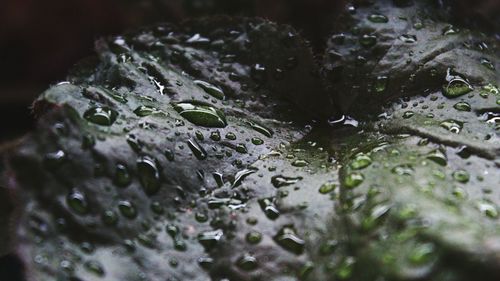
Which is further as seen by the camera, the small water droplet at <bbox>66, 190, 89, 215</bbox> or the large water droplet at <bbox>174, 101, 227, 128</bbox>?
the large water droplet at <bbox>174, 101, 227, 128</bbox>

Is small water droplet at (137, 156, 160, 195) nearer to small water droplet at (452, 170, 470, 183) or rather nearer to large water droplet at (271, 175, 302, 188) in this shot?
large water droplet at (271, 175, 302, 188)

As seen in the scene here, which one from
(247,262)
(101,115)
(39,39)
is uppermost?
(101,115)

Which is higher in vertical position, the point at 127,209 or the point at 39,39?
the point at 127,209

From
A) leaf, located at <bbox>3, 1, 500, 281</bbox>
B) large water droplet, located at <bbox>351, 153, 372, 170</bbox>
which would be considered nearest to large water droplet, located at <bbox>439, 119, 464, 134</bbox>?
leaf, located at <bbox>3, 1, 500, 281</bbox>

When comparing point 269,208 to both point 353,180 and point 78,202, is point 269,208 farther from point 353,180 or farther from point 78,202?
point 78,202

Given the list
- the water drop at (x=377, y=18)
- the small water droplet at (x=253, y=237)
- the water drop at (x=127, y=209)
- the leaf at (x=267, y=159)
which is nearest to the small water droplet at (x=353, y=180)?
the leaf at (x=267, y=159)

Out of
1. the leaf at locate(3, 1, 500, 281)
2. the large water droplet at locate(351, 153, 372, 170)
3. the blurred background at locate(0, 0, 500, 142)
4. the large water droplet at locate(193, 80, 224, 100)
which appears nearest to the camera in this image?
the leaf at locate(3, 1, 500, 281)

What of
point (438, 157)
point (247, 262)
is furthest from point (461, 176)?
point (247, 262)

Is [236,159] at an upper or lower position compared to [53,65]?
upper

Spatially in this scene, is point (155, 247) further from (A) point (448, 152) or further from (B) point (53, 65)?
(B) point (53, 65)

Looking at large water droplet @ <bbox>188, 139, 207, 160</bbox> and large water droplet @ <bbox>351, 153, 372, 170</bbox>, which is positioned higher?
large water droplet @ <bbox>188, 139, 207, 160</bbox>

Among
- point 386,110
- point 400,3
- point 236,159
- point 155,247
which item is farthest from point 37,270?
point 400,3
